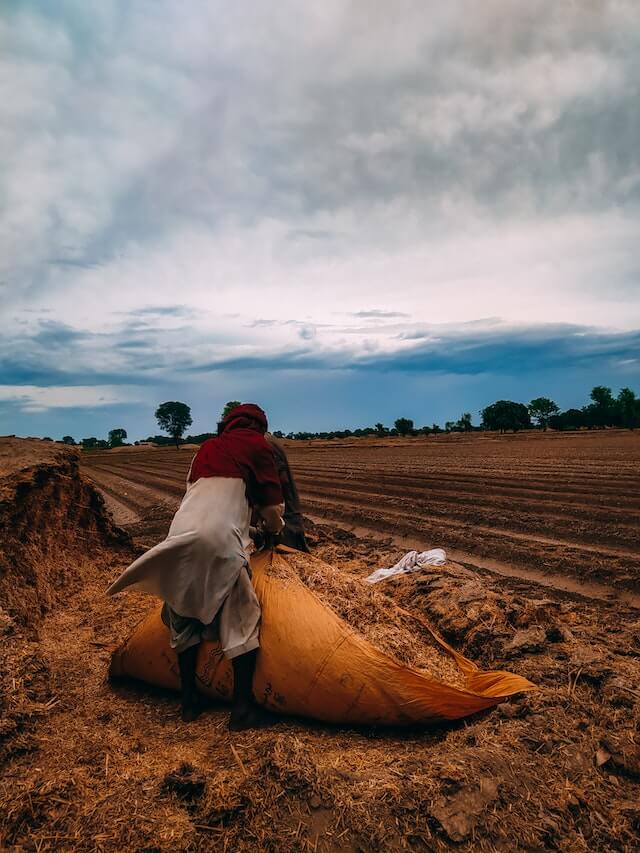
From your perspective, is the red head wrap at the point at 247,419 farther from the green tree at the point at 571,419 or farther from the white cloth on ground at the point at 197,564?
the green tree at the point at 571,419

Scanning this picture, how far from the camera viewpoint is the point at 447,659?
10.0 ft

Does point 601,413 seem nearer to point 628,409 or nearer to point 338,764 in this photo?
point 628,409

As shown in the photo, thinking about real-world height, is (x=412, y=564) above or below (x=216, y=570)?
below

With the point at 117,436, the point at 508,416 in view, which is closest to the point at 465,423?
the point at 508,416

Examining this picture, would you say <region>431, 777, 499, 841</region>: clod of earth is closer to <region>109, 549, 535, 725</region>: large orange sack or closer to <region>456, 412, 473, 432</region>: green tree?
<region>109, 549, 535, 725</region>: large orange sack

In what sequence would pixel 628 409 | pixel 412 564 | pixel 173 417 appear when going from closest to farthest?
pixel 412 564
pixel 628 409
pixel 173 417

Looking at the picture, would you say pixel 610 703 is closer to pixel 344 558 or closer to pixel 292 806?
pixel 292 806

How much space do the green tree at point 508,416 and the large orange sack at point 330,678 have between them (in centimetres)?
7804

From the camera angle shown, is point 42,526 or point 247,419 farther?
point 42,526

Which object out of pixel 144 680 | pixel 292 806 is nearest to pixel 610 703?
pixel 292 806

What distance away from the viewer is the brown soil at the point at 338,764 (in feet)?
6.14

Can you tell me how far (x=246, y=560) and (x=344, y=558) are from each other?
13.8 feet

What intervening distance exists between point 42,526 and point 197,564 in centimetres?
280

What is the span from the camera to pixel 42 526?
183 inches
